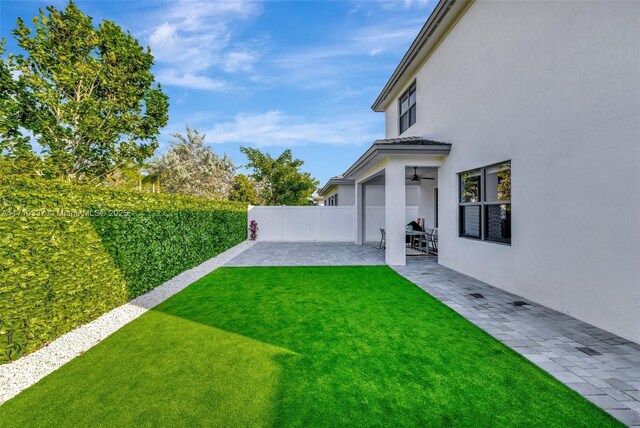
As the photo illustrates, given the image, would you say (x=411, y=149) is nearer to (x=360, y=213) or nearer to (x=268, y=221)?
(x=360, y=213)

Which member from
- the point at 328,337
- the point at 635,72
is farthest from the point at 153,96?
the point at 635,72

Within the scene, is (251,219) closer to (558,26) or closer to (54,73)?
(54,73)

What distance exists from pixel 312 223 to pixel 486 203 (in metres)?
10.5

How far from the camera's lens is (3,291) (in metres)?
2.88

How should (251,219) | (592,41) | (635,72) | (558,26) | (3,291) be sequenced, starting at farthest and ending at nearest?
1. (251,219)
2. (558,26)
3. (592,41)
4. (635,72)
5. (3,291)

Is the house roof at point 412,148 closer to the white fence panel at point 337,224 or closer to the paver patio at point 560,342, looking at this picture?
the paver patio at point 560,342

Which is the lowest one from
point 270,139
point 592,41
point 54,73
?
point 592,41

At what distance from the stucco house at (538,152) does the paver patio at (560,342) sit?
37cm

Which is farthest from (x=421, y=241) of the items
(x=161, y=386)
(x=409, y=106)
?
(x=161, y=386)

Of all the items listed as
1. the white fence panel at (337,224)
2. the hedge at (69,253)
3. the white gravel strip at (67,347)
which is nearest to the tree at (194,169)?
the white fence panel at (337,224)

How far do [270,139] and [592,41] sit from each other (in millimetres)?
24908

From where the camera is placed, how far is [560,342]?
3531mm

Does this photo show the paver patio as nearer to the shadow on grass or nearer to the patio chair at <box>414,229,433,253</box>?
the shadow on grass

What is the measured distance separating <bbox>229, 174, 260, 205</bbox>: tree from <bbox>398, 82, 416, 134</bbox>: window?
21033mm
